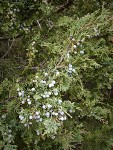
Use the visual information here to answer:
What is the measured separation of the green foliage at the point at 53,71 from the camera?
2494 millimetres

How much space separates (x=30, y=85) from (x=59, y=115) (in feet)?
1.22

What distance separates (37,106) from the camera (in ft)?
8.14

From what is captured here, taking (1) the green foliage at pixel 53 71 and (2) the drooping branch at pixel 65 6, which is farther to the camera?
(2) the drooping branch at pixel 65 6

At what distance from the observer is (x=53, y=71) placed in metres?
2.52

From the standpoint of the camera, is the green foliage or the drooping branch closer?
the green foliage

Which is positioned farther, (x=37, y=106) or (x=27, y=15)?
(x=27, y=15)

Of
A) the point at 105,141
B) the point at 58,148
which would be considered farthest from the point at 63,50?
the point at 105,141

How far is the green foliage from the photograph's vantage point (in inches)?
98.2

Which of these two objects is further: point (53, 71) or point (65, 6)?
point (65, 6)

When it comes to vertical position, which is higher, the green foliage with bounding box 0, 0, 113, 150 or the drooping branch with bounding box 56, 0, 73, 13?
the drooping branch with bounding box 56, 0, 73, 13

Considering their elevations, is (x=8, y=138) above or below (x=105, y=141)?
above

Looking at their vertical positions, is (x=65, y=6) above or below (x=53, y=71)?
above

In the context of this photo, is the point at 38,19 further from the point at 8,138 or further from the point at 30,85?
the point at 8,138

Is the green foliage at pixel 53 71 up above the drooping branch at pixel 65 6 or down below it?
below
